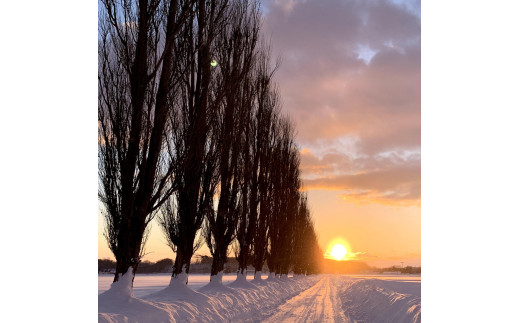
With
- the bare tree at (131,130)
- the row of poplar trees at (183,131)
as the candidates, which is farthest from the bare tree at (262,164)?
the bare tree at (131,130)

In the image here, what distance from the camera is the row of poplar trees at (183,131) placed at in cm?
911

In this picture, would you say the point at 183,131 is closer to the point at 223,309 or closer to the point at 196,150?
the point at 196,150

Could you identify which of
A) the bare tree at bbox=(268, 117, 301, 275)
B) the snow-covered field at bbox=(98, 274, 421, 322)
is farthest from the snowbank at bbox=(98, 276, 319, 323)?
the bare tree at bbox=(268, 117, 301, 275)

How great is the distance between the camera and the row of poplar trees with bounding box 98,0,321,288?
9.11 meters

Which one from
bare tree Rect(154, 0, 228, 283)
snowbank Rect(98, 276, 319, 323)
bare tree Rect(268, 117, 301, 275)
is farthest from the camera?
bare tree Rect(268, 117, 301, 275)

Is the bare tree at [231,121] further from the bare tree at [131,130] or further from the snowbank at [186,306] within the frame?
the bare tree at [131,130]

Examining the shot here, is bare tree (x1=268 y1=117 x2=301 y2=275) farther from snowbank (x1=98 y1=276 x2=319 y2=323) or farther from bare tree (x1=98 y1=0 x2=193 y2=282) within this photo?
bare tree (x1=98 y1=0 x2=193 y2=282)

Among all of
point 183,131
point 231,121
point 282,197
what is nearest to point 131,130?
point 183,131
